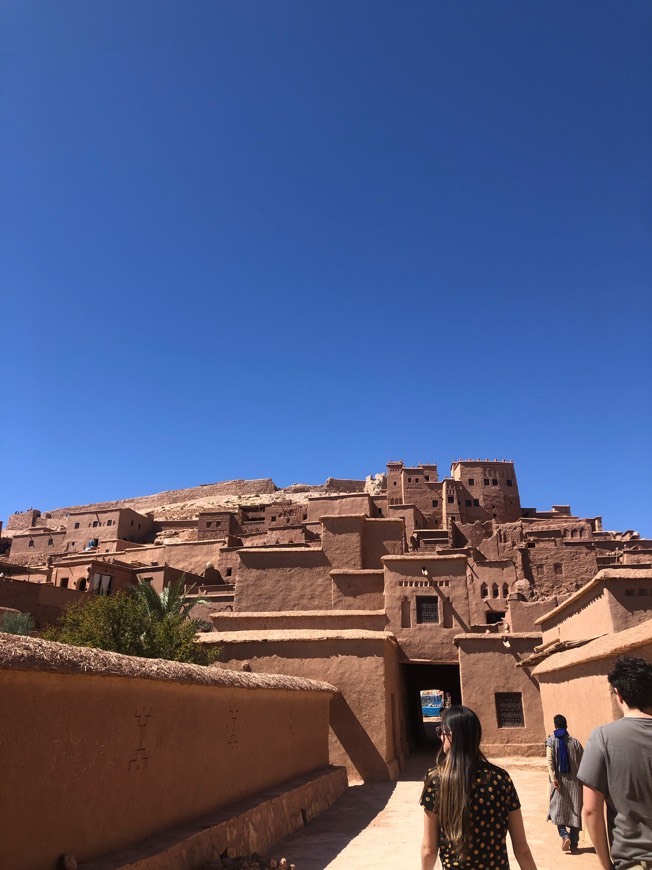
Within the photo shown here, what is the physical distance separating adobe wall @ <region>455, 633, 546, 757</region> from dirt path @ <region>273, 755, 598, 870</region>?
2.95 metres

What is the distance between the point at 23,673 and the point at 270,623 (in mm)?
13430

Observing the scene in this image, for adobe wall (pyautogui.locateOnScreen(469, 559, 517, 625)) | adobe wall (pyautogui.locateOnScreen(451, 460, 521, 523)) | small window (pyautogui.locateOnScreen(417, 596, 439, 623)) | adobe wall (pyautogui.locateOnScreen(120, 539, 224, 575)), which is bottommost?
small window (pyautogui.locateOnScreen(417, 596, 439, 623))

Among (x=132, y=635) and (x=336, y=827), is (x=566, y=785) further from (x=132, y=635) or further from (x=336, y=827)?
(x=132, y=635)

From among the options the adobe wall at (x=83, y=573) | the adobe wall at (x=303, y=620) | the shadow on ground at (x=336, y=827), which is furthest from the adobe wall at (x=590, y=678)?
the adobe wall at (x=83, y=573)

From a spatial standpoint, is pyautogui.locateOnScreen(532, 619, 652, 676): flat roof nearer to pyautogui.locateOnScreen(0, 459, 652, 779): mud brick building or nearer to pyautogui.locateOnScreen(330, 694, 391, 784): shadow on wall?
pyautogui.locateOnScreen(0, 459, 652, 779): mud brick building

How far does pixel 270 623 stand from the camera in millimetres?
17734

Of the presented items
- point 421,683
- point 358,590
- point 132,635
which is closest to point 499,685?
point 358,590

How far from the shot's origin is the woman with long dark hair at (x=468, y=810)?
128 inches

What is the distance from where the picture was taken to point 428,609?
1905 cm

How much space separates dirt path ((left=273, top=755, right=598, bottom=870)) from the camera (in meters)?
8.10

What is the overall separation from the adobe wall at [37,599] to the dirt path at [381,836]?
636 inches

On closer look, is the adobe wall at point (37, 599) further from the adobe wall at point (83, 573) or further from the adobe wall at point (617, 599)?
the adobe wall at point (617, 599)

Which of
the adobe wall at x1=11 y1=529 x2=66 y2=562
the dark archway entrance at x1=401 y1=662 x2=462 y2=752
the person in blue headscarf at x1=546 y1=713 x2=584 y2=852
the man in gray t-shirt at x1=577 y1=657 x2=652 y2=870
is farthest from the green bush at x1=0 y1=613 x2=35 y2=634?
the adobe wall at x1=11 y1=529 x2=66 y2=562

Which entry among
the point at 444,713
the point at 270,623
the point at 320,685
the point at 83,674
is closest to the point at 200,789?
the point at 83,674
